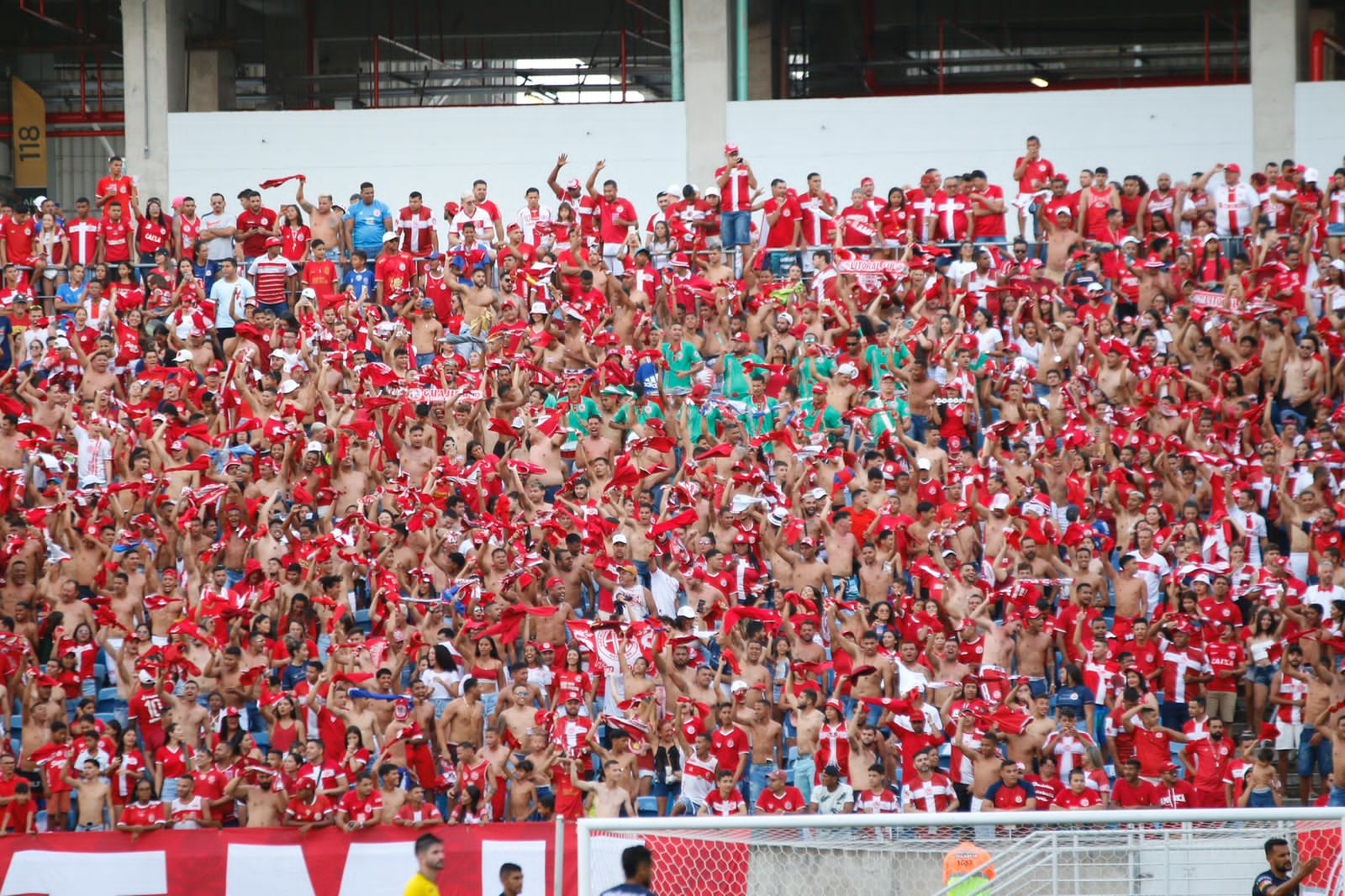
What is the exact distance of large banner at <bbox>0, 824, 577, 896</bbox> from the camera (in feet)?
40.4

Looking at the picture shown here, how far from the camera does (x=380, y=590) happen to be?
15945 millimetres

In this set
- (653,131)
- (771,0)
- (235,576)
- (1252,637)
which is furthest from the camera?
(771,0)

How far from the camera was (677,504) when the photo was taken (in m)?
16.8

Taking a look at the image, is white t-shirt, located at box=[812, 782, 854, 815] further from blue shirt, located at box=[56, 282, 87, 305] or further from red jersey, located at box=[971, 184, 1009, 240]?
blue shirt, located at box=[56, 282, 87, 305]

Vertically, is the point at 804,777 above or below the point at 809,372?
below

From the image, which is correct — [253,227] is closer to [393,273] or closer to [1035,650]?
[393,273]

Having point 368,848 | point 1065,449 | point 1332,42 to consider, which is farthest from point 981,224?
point 368,848

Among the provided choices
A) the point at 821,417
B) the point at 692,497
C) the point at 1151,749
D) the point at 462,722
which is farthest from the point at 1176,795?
the point at 462,722

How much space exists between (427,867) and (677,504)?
7541 millimetres

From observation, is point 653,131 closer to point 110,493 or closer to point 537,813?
point 110,493

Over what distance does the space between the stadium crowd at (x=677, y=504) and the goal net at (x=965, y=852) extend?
128 inches

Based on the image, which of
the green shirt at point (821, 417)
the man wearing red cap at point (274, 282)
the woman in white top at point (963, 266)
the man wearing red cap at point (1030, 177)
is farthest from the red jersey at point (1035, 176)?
the man wearing red cap at point (274, 282)

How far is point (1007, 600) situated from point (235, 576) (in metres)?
6.73

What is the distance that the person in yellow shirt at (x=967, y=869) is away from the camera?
1015cm
